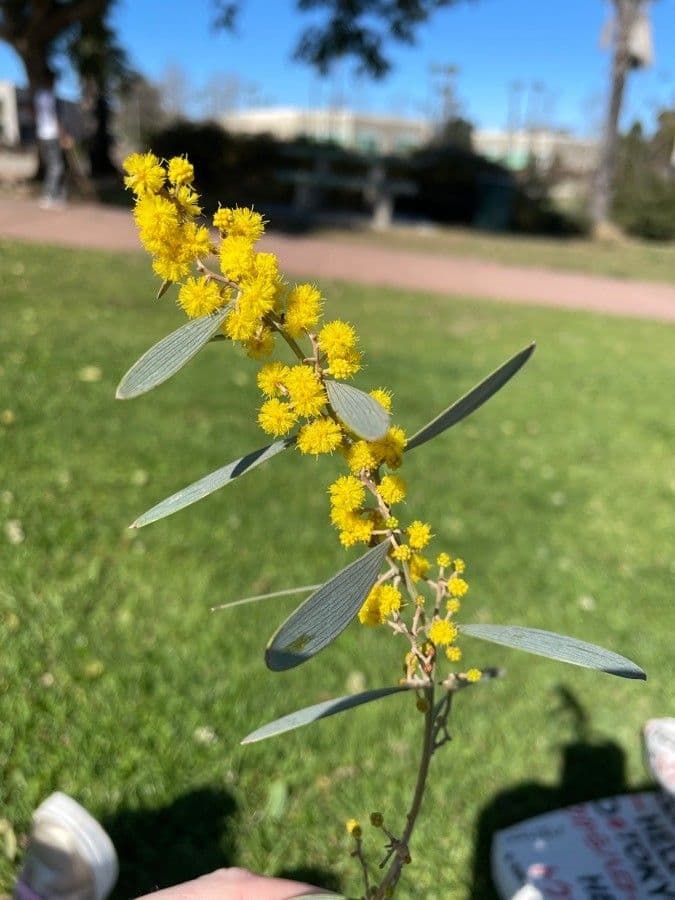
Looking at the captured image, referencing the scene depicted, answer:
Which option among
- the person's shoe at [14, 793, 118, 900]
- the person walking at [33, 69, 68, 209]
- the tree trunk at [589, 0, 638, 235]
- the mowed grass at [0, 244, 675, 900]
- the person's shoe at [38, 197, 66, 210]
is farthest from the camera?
the tree trunk at [589, 0, 638, 235]

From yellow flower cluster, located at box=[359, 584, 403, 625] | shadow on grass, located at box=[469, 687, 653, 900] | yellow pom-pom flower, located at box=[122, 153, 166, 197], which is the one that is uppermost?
yellow pom-pom flower, located at box=[122, 153, 166, 197]

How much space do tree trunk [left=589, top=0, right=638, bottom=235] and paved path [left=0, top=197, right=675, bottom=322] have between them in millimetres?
8577

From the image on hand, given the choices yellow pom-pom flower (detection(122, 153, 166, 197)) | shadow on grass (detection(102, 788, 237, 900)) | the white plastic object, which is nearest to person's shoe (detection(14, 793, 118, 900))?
the white plastic object

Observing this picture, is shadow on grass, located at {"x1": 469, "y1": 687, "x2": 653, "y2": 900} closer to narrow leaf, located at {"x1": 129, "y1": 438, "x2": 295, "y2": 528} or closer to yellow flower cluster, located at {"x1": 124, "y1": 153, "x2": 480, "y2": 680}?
yellow flower cluster, located at {"x1": 124, "y1": 153, "x2": 480, "y2": 680}

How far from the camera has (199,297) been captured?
2.48ft

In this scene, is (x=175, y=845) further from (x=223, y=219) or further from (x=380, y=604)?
(x=223, y=219)

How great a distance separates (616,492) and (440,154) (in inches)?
688

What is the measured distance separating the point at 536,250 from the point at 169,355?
15.8 m

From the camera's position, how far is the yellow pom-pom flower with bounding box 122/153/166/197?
0.71 meters

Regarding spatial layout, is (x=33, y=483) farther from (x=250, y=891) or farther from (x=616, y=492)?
(x=616, y=492)

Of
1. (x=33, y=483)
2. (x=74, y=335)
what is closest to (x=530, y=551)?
(x=33, y=483)

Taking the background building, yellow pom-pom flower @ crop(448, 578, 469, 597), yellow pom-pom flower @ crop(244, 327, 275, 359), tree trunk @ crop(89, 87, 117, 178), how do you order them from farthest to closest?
the background building
tree trunk @ crop(89, 87, 117, 178)
yellow pom-pom flower @ crop(448, 578, 469, 597)
yellow pom-pom flower @ crop(244, 327, 275, 359)

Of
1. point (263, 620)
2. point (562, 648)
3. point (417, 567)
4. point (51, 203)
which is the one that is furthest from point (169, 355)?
point (51, 203)

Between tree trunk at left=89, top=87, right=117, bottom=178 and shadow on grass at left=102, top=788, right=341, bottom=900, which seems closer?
shadow on grass at left=102, top=788, right=341, bottom=900
